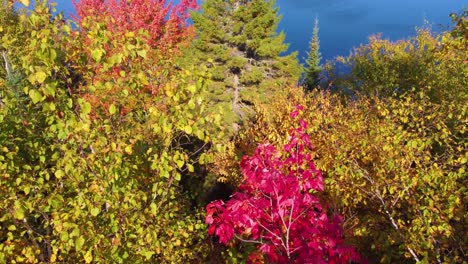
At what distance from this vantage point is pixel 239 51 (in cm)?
2758

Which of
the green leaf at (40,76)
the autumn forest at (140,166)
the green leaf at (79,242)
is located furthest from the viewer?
the autumn forest at (140,166)

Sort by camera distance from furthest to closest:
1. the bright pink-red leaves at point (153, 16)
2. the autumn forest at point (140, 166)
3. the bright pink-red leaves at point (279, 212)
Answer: the bright pink-red leaves at point (153, 16) → the bright pink-red leaves at point (279, 212) → the autumn forest at point (140, 166)

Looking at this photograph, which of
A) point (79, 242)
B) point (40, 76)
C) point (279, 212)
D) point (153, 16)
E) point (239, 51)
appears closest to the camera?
point (40, 76)

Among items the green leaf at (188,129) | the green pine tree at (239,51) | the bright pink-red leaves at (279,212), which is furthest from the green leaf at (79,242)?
the green pine tree at (239,51)

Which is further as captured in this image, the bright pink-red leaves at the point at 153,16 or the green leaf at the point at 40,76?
the bright pink-red leaves at the point at 153,16

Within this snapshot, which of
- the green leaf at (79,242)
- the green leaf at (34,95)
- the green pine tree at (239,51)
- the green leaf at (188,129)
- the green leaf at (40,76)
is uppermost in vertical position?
the green pine tree at (239,51)

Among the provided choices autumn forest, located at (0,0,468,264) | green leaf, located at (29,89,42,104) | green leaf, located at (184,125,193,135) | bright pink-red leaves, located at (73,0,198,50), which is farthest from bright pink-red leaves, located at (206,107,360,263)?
bright pink-red leaves, located at (73,0,198,50)

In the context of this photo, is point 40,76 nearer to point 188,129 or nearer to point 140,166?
point 188,129

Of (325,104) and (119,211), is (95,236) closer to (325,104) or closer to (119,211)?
(119,211)

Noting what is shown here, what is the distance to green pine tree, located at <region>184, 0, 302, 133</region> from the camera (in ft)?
84.1

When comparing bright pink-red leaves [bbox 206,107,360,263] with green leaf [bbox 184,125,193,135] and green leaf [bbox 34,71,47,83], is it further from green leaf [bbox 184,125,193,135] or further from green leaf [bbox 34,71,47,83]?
green leaf [bbox 34,71,47,83]

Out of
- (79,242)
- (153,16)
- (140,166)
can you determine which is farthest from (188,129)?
(153,16)

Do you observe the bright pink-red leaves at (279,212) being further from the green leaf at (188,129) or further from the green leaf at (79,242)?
the green leaf at (79,242)

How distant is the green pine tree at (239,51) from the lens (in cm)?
2564
